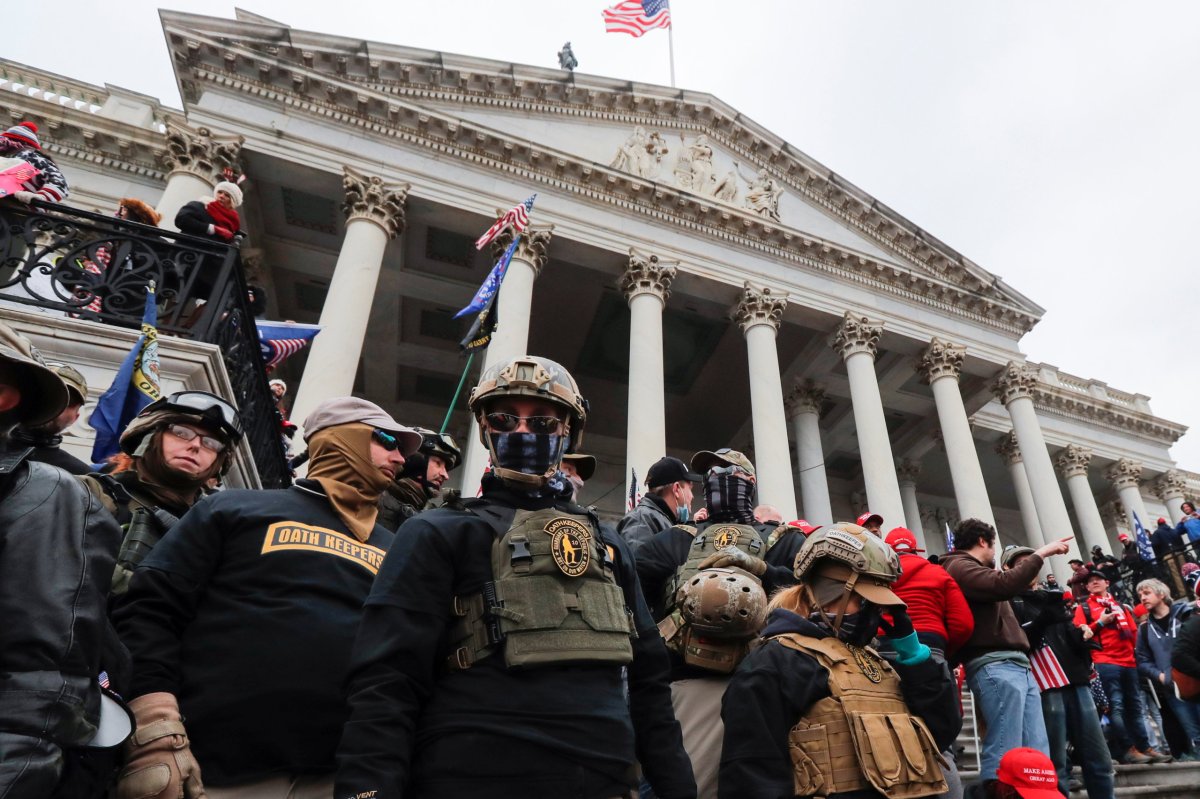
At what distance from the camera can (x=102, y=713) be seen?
63.9 inches

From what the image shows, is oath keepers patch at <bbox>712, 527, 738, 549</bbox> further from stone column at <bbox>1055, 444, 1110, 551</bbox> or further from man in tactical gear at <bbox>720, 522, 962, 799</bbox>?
stone column at <bbox>1055, 444, 1110, 551</bbox>

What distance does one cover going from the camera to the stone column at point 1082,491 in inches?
972

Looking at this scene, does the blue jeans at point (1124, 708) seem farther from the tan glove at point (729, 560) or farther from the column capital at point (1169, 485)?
the column capital at point (1169, 485)

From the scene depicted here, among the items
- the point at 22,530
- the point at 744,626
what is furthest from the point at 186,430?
the point at 744,626

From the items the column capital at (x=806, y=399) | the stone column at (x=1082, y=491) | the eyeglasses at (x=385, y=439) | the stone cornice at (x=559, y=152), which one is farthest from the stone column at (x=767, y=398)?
the stone column at (x=1082, y=491)

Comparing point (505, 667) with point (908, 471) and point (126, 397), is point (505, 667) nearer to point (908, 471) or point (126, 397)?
point (126, 397)

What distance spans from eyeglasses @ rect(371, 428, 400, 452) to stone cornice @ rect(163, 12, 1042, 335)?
1537 centimetres

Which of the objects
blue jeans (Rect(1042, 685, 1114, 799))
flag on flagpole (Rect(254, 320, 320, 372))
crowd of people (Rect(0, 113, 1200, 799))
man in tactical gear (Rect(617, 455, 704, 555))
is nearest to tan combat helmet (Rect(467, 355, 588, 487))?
crowd of people (Rect(0, 113, 1200, 799))

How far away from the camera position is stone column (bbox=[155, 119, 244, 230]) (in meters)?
13.2

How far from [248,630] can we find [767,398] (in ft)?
51.3

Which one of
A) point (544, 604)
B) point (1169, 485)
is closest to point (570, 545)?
point (544, 604)

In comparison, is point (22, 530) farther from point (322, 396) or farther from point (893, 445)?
point (893, 445)

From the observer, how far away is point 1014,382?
2152 cm

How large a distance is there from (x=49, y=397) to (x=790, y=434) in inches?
944
